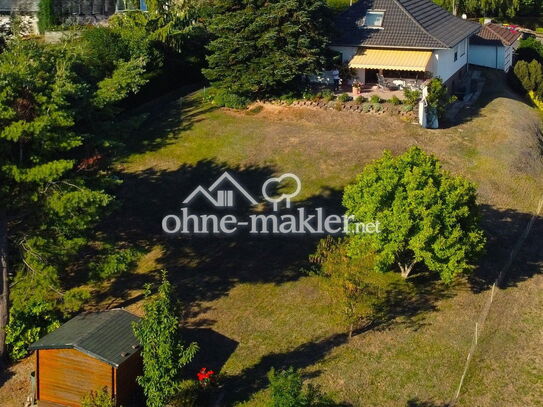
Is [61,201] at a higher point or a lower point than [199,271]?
higher

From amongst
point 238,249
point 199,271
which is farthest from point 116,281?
point 238,249

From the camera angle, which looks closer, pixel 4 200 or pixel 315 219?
pixel 4 200

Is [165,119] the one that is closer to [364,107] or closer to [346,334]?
[364,107]

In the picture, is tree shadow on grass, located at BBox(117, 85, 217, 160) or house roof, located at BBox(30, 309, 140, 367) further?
tree shadow on grass, located at BBox(117, 85, 217, 160)

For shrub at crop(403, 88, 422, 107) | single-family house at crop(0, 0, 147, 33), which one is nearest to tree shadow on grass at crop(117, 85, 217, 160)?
shrub at crop(403, 88, 422, 107)

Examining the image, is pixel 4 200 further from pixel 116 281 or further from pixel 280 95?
pixel 280 95

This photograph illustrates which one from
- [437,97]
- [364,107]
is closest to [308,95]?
[364,107]

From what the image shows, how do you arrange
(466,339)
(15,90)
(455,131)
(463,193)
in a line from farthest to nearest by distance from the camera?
(455,131) < (463,193) < (466,339) < (15,90)

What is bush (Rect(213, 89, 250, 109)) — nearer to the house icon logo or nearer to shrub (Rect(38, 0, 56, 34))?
the house icon logo
